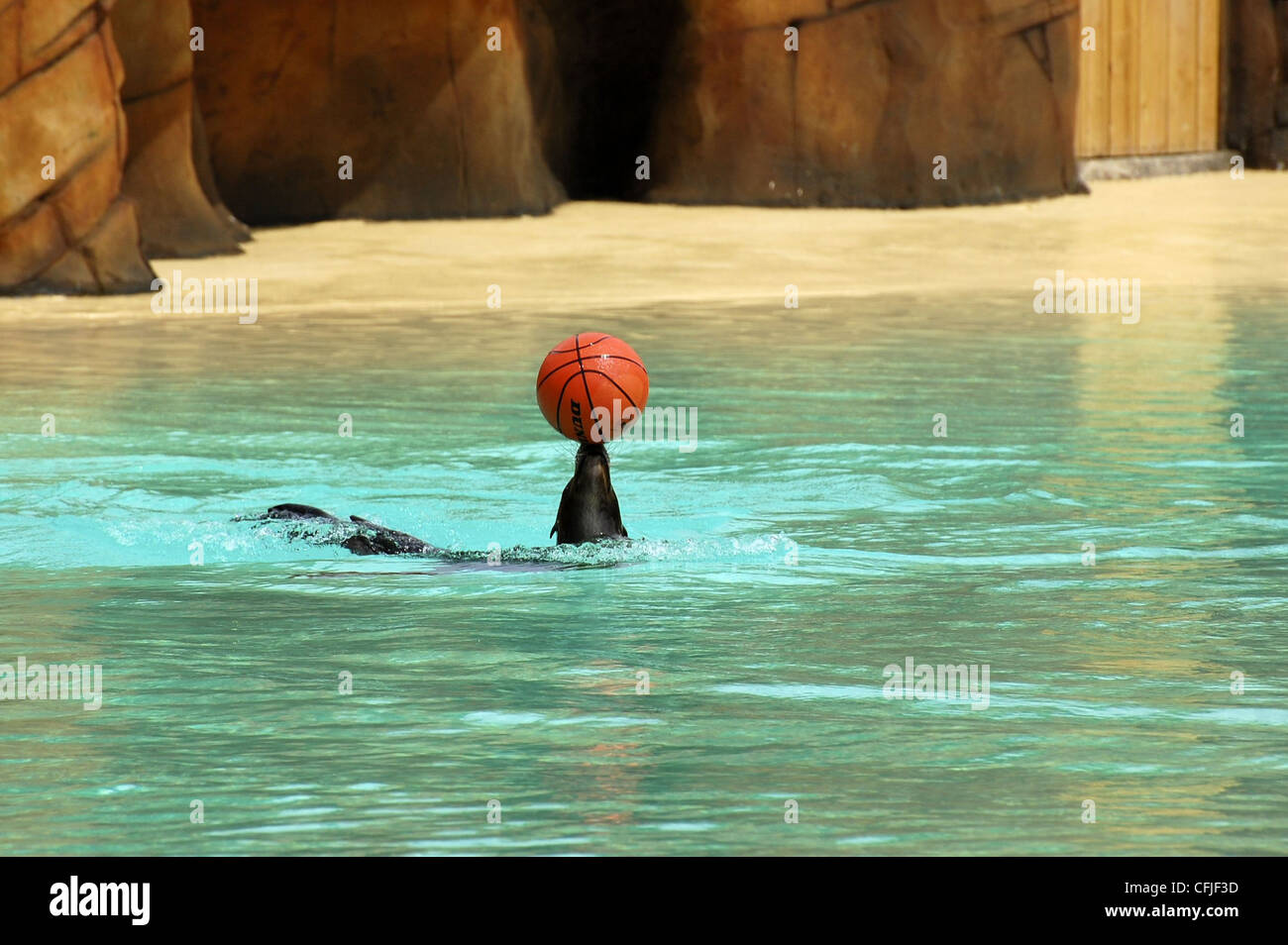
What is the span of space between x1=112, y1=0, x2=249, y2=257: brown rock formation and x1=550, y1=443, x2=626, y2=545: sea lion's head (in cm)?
1056

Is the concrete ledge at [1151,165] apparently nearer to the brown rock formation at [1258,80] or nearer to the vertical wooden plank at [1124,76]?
the vertical wooden plank at [1124,76]

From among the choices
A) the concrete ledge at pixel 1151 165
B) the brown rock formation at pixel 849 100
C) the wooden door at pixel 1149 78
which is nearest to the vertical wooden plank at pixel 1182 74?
the wooden door at pixel 1149 78

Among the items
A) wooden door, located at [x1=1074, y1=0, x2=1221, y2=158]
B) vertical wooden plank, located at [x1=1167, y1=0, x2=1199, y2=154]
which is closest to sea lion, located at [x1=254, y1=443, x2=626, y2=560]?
wooden door, located at [x1=1074, y1=0, x2=1221, y2=158]

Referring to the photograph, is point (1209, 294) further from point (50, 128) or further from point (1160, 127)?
point (1160, 127)

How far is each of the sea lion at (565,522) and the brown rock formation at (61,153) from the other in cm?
808

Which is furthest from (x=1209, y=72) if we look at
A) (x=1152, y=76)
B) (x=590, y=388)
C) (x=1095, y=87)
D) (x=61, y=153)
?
(x=590, y=388)

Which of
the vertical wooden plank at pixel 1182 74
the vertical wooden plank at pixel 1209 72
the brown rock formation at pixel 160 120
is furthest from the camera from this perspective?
the vertical wooden plank at pixel 1209 72

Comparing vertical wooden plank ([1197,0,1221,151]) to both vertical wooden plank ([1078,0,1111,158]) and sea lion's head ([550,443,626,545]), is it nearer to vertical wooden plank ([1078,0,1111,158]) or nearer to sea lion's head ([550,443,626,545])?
vertical wooden plank ([1078,0,1111,158])

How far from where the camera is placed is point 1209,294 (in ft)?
48.1

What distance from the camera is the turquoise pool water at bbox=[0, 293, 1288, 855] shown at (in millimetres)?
3801

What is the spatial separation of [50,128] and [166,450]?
608 cm

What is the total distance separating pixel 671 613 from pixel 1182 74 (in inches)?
768

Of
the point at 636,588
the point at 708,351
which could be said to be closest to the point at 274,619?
the point at 636,588

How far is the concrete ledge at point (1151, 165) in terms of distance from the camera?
890 inches
